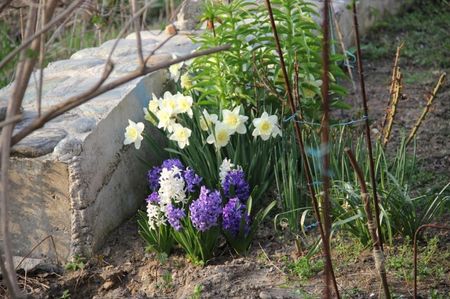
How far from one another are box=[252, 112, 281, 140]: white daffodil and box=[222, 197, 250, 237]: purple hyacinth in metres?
0.36

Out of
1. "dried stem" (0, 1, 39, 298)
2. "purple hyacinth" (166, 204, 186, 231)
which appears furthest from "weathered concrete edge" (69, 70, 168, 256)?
"dried stem" (0, 1, 39, 298)

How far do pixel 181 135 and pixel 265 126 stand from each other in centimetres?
38

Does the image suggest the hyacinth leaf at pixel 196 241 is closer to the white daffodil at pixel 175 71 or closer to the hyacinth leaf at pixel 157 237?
the hyacinth leaf at pixel 157 237

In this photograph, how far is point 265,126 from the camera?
3.78 meters

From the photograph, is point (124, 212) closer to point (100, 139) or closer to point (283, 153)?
point (100, 139)

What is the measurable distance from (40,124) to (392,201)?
1867 millimetres

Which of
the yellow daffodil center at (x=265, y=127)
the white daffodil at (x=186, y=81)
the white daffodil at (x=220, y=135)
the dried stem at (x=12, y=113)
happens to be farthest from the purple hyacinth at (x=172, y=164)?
the dried stem at (x=12, y=113)

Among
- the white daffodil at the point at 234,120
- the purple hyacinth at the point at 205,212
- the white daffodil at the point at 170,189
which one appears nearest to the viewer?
the purple hyacinth at the point at 205,212

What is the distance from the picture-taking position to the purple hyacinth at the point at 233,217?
11.6 feet

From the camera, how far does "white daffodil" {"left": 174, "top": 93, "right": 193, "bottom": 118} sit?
12.6 ft

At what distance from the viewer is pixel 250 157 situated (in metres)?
3.91

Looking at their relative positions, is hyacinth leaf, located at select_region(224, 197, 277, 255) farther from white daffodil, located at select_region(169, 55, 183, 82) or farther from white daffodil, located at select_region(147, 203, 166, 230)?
white daffodil, located at select_region(169, 55, 183, 82)

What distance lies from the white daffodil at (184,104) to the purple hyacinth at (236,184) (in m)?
0.37

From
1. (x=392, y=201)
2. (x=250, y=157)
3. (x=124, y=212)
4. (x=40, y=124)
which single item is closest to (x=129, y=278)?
(x=124, y=212)
